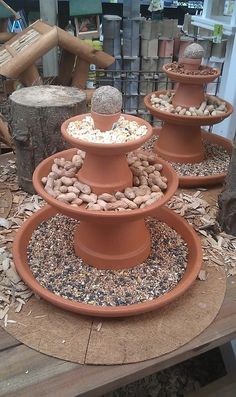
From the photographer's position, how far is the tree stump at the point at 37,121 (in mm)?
1097

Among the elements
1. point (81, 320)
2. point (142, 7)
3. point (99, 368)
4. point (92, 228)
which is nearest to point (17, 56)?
point (92, 228)

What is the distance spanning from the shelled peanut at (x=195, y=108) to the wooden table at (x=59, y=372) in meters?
0.75

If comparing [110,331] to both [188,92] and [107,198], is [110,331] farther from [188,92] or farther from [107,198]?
[188,92]

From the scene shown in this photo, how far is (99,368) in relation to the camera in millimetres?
678

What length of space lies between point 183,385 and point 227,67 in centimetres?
135

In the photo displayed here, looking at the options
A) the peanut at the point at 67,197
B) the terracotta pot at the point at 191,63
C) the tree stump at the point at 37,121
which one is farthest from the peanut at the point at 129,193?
the terracotta pot at the point at 191,63

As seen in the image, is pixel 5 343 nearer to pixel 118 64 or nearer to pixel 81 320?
pixel 81 320

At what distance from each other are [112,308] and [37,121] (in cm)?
61

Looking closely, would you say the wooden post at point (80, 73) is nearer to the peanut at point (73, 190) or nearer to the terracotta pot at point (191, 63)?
the terracotta pot at point (191, 63)

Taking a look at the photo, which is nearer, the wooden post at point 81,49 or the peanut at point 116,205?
the peanut at point 116,205

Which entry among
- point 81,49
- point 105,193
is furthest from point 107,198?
point 81,49

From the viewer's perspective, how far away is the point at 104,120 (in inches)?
29.9

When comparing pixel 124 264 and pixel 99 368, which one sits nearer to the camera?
pixel 99 368

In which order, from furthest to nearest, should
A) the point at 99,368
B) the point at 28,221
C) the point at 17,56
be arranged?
the point at 17,56
the point at 28,221
the point at 99,368
